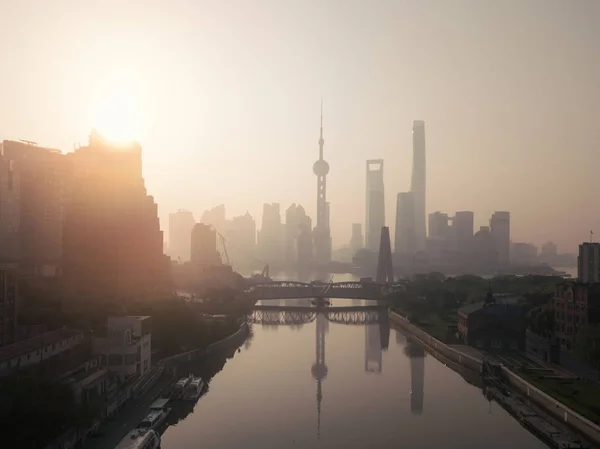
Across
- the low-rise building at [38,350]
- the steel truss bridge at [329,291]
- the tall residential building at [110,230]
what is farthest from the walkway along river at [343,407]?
the steel truss bridge at [329,291]

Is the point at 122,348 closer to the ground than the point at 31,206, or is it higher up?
closer to the ground

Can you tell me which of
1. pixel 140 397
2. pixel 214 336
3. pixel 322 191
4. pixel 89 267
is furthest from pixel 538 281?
pixel 322 191

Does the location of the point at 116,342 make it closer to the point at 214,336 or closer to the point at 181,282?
the point at 214,336

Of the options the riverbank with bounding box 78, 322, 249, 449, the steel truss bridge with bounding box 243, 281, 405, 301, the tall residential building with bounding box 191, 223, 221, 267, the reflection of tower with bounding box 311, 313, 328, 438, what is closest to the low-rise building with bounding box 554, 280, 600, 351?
the reflection of tower with bounding box 311, 313, 328, 438

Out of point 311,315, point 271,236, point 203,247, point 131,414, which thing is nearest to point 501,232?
point 271,236

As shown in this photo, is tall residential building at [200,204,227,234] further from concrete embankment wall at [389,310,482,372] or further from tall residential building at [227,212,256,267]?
concrete embankment wall at [389,310,482,372]

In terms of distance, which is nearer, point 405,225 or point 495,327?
point 495,327

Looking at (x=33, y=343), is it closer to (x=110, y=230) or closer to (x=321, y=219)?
(x=110, y=230)

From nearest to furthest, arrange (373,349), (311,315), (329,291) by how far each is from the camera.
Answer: (373,349) < (311,315) < (329,291)
